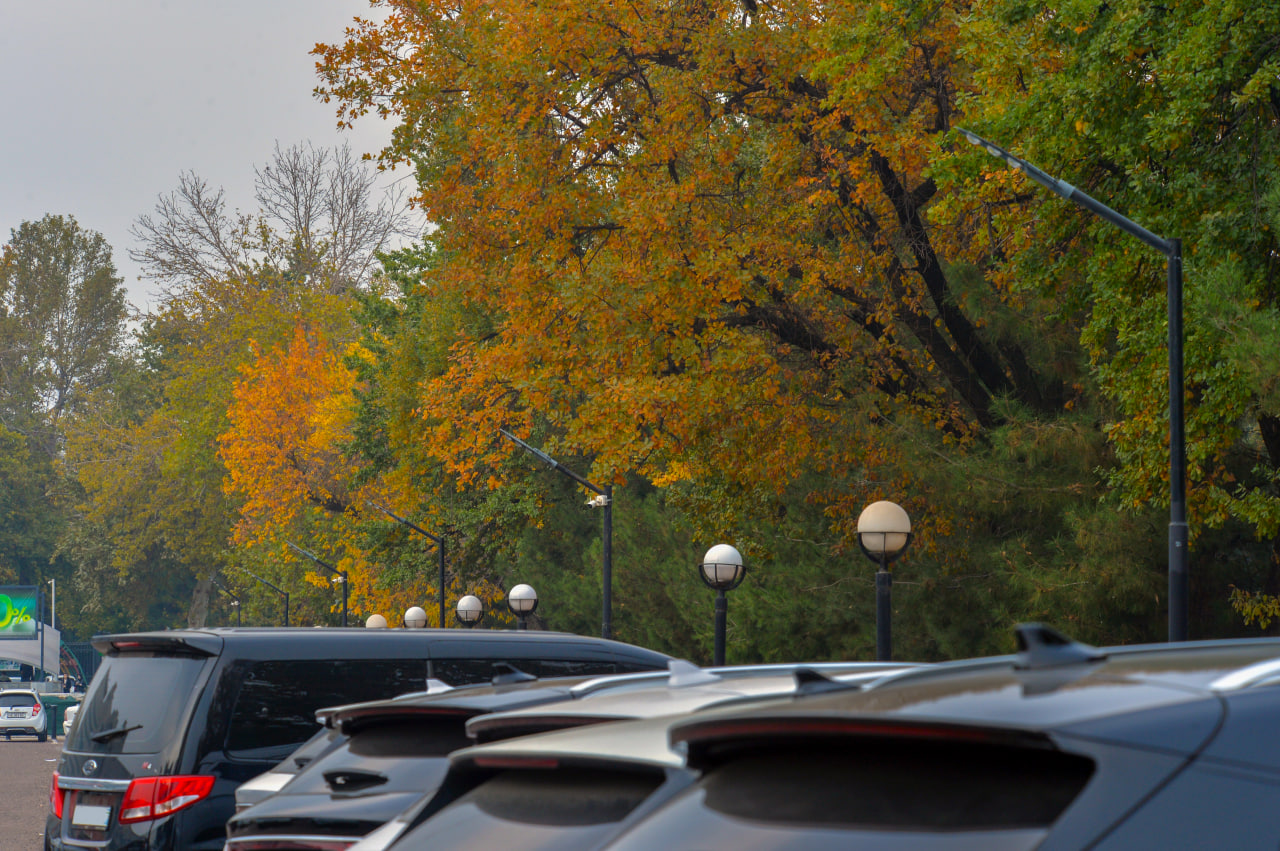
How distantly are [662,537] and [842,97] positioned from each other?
16631mm

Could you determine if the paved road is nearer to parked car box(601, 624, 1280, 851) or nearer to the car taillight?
the car taillight

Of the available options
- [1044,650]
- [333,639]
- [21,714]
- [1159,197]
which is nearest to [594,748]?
[1044,650]

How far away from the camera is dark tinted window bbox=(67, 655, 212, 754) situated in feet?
26.2

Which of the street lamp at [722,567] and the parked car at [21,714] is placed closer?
the street lamp at [722,567]

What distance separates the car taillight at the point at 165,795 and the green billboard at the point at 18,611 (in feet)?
281

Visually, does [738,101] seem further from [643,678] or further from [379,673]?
[643,678]

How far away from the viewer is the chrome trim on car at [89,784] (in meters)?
7.97

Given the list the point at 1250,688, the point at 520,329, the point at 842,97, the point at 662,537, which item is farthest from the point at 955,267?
the point at 1250,688

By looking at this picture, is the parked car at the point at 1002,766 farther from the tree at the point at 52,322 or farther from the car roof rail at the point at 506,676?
the tree at the point at 52,322

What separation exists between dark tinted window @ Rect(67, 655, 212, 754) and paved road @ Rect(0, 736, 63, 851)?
113 inches

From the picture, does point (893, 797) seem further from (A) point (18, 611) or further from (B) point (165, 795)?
(A) point (18, 611)

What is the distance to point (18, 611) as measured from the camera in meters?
87.8

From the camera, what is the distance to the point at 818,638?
1136 inches

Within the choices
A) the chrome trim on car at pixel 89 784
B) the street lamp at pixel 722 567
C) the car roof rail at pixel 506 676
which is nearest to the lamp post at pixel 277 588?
the street lamp at pixel 722 567
